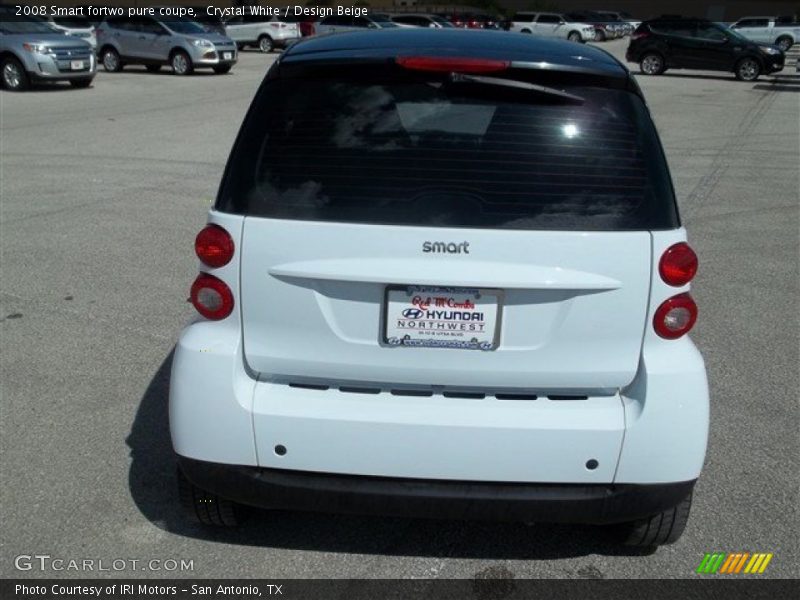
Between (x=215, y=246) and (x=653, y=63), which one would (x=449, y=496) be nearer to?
(x=215, y=246)

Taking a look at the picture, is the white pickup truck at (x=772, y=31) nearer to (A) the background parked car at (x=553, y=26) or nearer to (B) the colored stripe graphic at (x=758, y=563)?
(A) the background parked car at (x=553, y=26)

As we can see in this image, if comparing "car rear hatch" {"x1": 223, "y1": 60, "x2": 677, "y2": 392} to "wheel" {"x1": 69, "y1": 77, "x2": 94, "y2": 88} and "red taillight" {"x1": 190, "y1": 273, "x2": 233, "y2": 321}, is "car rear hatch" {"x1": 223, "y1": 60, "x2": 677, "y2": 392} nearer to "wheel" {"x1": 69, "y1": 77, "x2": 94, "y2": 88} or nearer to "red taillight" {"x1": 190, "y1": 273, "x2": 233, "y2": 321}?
"red taillight" {"x1": 190, "y1": 273, "x2": 233, "y2": 321}

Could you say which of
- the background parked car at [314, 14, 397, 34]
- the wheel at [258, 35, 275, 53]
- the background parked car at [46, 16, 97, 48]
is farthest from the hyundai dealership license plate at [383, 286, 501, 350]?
the wheel at [258, 35, 275, 53]

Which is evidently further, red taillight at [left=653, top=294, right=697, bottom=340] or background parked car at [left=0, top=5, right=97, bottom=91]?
background parked car at [left=0, top=5, right=97, bottom=91]

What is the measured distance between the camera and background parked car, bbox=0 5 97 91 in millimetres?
18766

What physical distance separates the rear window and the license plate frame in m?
0.22

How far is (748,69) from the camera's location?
26875 millimetres

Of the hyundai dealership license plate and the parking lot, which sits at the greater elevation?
the hyundai dealership license plate

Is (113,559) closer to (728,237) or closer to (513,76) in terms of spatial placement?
(513,76)

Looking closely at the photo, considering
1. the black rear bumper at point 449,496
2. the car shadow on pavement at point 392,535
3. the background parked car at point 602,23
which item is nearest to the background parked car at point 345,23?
the background parked car at point 602,23

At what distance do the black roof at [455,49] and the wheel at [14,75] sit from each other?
723 inches

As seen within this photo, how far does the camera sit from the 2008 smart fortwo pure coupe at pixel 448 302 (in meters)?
2.64

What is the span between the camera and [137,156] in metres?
11.4

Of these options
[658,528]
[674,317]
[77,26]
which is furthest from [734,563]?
[77,26]
